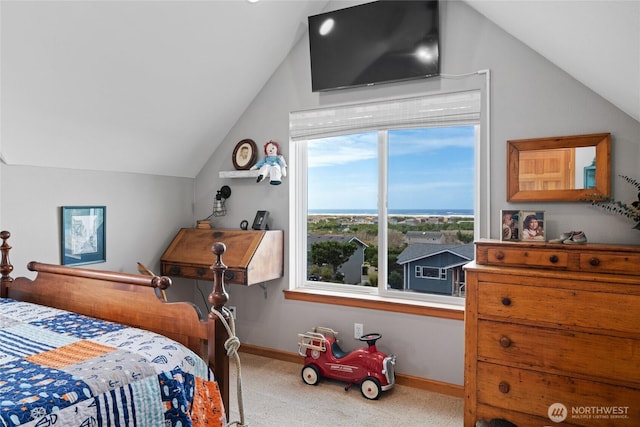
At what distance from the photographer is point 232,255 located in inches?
123

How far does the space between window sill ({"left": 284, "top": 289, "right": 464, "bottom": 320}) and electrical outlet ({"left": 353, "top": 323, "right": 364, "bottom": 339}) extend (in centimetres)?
14

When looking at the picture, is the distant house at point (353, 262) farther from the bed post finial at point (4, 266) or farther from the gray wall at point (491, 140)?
the bed post finial at point (4, 266)

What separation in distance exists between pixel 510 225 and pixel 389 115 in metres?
1.11

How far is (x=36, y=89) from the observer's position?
91.4 inches

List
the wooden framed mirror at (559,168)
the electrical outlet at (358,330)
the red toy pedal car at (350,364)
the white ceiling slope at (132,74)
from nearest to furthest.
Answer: the white ceiling slope at (132,74) → the wooden framed mirror at (559,168) → the red toy pedal car at (350,364) → the electrical outlet at (358,330)

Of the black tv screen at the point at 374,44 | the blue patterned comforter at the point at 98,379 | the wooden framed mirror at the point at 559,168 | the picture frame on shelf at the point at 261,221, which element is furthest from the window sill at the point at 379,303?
the blue patterned comforter at the point at 98,379

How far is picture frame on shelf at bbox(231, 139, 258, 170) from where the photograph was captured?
3.47 metres

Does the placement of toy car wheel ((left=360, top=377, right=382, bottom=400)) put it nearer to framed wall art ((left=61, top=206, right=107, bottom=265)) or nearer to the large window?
the large window

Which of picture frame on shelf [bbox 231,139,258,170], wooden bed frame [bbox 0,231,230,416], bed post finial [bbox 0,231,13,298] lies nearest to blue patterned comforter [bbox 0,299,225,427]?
wooden bed frame [bbox 0,231,230,416]

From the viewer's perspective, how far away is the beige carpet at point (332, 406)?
7.95 ft

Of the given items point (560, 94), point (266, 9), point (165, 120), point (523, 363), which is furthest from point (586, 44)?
point (165, 120)

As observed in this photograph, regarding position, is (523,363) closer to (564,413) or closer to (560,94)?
(564,413)

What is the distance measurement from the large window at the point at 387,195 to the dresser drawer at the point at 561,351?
0.71 metres

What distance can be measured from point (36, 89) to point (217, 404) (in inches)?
78.6
